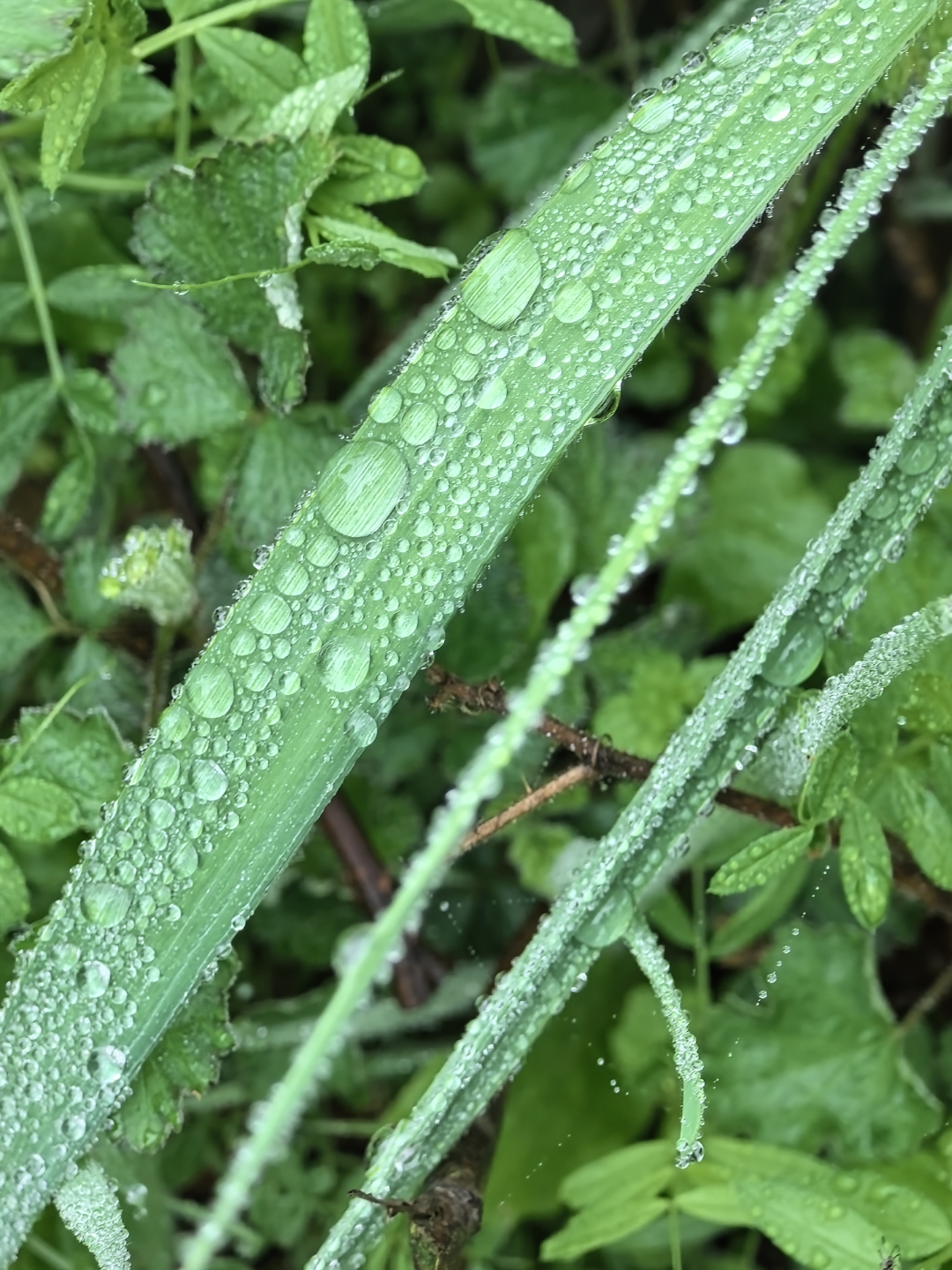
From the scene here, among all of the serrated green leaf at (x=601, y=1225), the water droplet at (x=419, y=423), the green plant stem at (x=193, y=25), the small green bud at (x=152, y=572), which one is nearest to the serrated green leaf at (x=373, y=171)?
the green plant stem at (x=193, y=25)

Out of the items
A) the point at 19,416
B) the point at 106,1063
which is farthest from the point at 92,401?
the point at 106,1063

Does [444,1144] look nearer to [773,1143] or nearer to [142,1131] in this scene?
[142,1131]

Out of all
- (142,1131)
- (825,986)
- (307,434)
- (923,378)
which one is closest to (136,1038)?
(142,1131)

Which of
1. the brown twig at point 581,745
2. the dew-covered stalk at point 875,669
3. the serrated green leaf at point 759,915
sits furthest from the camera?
the serrated green leaf at point 759,915

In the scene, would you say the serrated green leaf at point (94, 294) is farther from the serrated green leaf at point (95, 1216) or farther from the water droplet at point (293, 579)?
the serrated green leaf at point (95, 1216)

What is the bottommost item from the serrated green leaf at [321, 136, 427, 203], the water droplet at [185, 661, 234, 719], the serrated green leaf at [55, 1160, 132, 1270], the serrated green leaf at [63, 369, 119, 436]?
the serrated green leaf at [55, 1160, 132, 1270]

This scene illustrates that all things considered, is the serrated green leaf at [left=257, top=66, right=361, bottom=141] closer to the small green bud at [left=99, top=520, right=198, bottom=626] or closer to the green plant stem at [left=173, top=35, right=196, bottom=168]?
the green plant stem at [left=173, top=35, right=196, bottom=168]

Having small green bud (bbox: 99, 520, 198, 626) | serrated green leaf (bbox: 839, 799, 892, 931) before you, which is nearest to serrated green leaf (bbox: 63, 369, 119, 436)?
small green bud (bbox: 99, 520, 198, 626)
